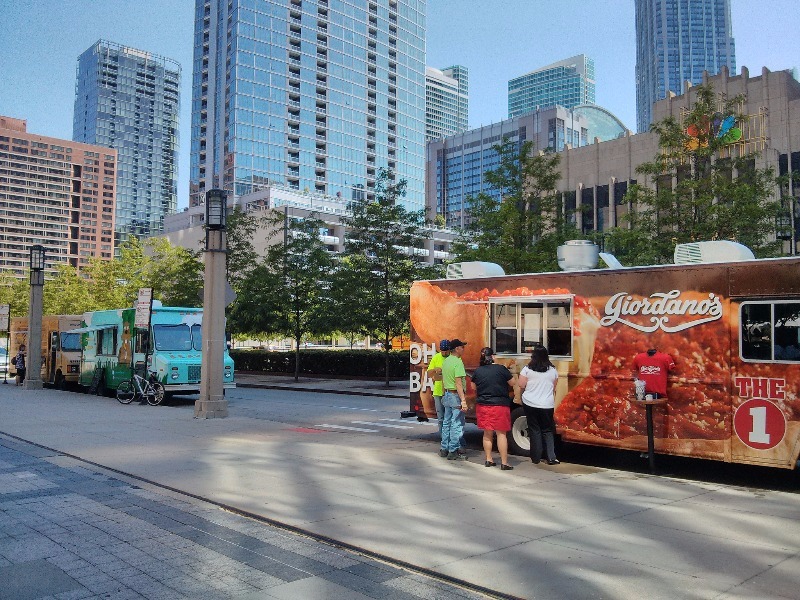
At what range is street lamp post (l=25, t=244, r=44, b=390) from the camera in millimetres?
28188

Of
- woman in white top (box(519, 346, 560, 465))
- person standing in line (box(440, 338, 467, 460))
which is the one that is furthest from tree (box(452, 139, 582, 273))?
woman in white top (box(519, 346, 560, 465))

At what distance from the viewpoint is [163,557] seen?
18.6 ft

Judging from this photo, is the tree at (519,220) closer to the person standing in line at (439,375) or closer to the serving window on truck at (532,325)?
the serving window on truck at (532,325)

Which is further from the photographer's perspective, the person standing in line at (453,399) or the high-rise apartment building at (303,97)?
the high-rise apartment building at (303,97)

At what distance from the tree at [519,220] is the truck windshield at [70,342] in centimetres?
1563

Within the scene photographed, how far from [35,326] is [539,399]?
2476cm

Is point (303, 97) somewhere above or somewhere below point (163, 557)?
above

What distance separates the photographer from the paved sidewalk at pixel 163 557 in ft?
16.2

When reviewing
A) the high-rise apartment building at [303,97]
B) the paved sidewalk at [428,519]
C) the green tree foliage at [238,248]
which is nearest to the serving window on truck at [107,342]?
the paved sidewalk at [428,519]

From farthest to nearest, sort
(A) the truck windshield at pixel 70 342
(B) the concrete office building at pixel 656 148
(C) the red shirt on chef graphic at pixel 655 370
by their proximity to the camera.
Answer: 1. (B) the concrete office building at pixel 656 148
2. (A) the truck windshield at pixel 70 342
3. (C) the red shirt on chef graphic at pixel 655 370

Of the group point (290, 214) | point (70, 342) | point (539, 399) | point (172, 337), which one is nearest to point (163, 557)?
point (539, 399)

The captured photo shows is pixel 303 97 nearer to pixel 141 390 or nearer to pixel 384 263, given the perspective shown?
pixel 384 263

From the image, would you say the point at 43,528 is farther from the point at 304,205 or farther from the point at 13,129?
the point at 13,129

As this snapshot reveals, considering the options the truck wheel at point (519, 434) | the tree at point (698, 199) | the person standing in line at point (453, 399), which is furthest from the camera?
the tree at point (698, 199)
